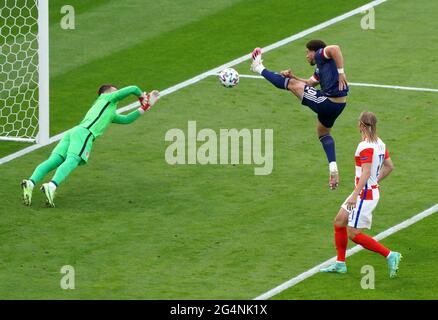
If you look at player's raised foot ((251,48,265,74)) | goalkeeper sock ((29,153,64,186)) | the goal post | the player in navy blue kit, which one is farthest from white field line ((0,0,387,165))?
the player in navy blue kit

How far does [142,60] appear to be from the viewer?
2472 centimetres

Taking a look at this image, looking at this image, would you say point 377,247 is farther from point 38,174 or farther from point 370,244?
point 38,174

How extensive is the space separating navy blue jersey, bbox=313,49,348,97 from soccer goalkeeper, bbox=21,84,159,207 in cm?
237

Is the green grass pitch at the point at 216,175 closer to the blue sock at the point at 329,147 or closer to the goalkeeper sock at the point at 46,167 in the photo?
the goalkeeper sock at the point at 46,167

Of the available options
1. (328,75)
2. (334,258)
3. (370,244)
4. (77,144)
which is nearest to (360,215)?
(370,244)

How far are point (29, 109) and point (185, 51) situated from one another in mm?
3828

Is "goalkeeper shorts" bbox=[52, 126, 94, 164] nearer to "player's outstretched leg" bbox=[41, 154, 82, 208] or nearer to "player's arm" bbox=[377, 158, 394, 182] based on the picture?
"player's outstretched leg" bbox=[41, 154, 82, 208]

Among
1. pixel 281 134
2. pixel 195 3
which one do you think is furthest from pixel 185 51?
pixel 281 134

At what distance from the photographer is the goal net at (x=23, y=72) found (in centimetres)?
2100

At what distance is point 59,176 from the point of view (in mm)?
18703

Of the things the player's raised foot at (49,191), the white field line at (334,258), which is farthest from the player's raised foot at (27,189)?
the white field line at (334,258)

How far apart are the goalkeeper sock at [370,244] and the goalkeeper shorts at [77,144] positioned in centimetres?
458

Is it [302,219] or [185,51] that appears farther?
[185,51]

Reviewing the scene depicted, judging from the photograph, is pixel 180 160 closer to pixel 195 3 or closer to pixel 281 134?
pixel 281 134
